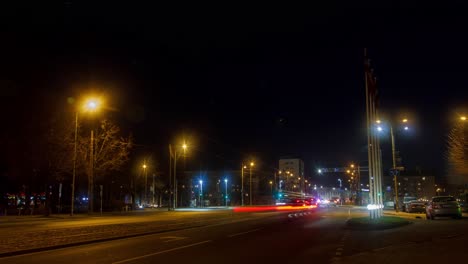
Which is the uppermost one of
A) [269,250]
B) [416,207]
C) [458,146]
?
[458,146]

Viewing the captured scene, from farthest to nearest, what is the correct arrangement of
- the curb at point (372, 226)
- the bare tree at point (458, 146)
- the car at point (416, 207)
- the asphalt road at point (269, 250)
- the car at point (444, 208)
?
1. the car at point (416, 207)
2. the bare tree at point (458, 146)
3. the car at point (444, 208)
4. the curb at point (372, 226)
5. the asphalt road at point (269, 250)

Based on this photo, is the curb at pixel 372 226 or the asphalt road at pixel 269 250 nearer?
the asphalt road at pixel 269 250

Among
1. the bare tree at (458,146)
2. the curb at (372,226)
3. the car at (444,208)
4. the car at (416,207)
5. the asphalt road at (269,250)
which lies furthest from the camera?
the car at (416,207)

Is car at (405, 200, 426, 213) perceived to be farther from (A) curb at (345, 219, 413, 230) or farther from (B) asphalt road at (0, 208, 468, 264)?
(B) asphalt road at (0, 208, 468, 264)

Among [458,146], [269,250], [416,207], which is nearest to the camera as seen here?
[269,250]

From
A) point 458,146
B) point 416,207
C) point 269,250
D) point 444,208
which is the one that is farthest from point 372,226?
point 416,207

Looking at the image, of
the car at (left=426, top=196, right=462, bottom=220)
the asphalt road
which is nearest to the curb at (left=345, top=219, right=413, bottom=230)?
the asphalt road

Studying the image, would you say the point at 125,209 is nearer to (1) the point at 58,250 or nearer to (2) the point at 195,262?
(1) the point at 58,250

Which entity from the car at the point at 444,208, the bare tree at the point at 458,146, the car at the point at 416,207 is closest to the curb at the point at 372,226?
the car at the point at 444,208

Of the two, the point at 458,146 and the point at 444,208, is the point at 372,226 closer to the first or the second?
the point at 444,208

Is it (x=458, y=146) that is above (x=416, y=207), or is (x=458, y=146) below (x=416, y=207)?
above

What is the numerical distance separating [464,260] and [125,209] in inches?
2330

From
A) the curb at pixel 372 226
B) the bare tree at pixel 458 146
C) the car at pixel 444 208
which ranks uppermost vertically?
the bare tree at pixel 458 146

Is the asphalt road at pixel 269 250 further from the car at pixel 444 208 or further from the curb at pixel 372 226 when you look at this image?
the car at pixel 444 208
